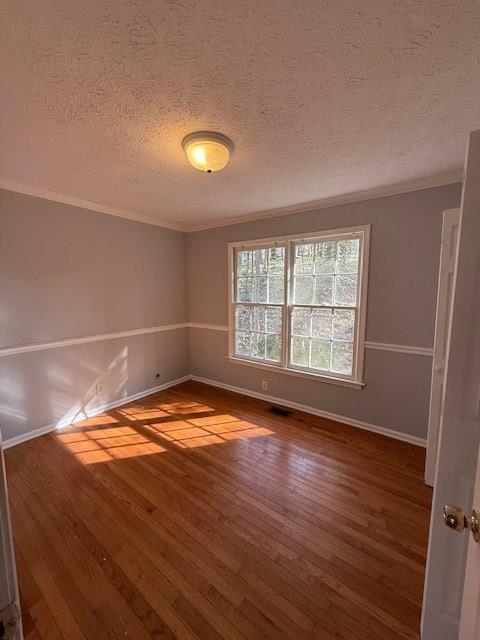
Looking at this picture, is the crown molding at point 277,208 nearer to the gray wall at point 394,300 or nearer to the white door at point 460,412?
the gray wall at point 394,300

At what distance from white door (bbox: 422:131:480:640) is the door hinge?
4.01 ft

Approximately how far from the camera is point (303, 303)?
10.7 feet

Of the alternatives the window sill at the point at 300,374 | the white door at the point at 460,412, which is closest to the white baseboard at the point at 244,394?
the window sill at the point at 300,374

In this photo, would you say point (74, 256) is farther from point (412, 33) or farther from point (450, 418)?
point (450, 418)

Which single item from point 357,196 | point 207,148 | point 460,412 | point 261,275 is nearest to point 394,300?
point 357,196

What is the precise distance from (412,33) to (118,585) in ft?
9.06

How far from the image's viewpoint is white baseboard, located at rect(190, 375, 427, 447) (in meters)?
2.69

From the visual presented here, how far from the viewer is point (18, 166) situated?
7.06 ft

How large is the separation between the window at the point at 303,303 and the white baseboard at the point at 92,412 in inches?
44.5

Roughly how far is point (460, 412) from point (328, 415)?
2376 millimetres

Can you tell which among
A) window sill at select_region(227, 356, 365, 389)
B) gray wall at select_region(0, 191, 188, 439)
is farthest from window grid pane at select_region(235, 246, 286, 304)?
gray wall at select_region(0, 191, 188, 439)

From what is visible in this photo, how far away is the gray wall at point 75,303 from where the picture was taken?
253cm

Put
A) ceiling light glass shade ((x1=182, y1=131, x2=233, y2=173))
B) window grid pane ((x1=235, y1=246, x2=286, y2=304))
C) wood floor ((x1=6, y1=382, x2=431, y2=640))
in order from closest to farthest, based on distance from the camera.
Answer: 1. wood floor ((x1=6, y1=382, x2=431, y2=640))
2. ceiling light glass shade ((x1=182, y1=131, x2=233, y2=173))
3. window grid pane ((x1=235, y1=246, x2=286, y2=304))

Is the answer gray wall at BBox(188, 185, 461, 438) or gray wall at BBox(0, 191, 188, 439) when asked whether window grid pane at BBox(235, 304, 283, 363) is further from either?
gray wall at BBox(0, 191, 188, 439)
